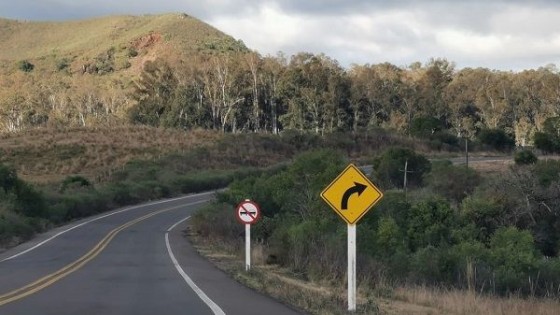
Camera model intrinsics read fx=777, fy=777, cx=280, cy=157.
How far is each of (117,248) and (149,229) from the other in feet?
36.9

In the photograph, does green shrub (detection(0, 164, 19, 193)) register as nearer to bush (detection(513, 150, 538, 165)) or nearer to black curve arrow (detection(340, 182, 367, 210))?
black curve arrow (detection(340, 182, 367, 210))

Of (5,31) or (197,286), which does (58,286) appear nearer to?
(197,286)

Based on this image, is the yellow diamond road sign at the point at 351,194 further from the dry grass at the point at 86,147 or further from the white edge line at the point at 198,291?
the dry grass at the point at 86,147

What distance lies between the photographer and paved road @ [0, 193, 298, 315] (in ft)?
43.6

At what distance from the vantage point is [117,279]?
18594 mm

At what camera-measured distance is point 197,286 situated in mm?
16734

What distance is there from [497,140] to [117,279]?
289ft

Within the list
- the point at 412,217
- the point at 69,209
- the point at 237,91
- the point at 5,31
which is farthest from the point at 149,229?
the point at 5,31

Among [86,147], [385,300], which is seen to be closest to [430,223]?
[385,300]

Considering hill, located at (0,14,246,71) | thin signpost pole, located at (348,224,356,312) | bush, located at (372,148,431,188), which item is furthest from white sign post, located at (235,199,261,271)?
hill, located at (0,14,246,71)

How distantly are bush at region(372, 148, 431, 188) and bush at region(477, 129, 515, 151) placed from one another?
39800 millimetres

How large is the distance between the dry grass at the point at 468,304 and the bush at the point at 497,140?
88.0 m

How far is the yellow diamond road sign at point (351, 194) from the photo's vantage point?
12.3 metres

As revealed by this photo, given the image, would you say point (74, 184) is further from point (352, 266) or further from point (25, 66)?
point (25, 66)
